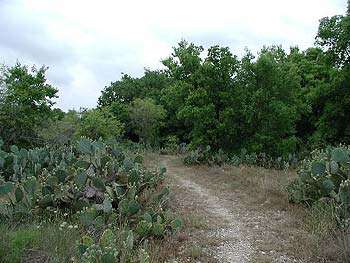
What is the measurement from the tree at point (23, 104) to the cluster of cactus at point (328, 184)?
11.8 meters

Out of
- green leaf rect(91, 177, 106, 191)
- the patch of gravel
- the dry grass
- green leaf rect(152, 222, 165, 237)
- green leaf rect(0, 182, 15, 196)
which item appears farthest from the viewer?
green leaf rect(91, 177, 106, 191)

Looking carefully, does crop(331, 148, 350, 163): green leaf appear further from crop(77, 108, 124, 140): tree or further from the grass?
crop(77, 108, 124, 140): tree

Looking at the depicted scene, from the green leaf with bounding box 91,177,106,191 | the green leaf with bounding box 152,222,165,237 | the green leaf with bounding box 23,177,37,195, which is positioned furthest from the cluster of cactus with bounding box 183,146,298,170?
the green leaf with bounding box 152,222,165,237

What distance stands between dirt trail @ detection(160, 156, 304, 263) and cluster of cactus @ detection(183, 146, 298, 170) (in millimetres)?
3638

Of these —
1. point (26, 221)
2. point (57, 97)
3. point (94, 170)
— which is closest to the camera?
Result: point (26, 221)

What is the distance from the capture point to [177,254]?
240 inches

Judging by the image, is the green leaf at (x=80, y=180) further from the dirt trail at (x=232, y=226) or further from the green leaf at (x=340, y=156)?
the green leaf at (x=340, y=156)

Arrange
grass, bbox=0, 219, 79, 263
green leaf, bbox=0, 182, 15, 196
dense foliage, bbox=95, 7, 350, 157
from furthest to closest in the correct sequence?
dense foliage, bbox=95, 7, 350, 157, green leaf, bbox=0, 182, 15, 196, grass, bbox=0, 219, 79, 263

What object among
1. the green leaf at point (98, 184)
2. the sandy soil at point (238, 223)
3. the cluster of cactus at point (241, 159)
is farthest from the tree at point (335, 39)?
the green leaf at point (98, 184)

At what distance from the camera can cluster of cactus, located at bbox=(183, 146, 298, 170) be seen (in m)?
15.6

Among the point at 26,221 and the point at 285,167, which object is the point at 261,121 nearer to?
the point at 285,167

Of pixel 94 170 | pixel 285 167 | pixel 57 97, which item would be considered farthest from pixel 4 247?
pixel 57 97

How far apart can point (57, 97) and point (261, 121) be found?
29.1ft

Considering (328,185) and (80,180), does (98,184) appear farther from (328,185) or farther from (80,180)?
(328,185)
